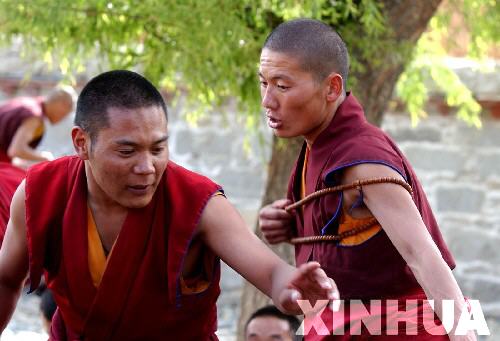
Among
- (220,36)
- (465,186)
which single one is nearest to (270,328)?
(220,36)

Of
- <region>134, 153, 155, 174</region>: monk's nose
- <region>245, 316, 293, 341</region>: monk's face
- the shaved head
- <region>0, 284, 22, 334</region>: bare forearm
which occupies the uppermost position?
the shaved head

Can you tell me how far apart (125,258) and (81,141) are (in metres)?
0.41

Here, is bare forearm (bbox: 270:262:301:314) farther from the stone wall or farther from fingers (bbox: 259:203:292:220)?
the stone wall

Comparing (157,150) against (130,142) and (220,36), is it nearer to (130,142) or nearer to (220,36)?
(130,142)

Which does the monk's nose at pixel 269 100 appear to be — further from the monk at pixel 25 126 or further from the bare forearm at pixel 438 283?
the monk at pixel 25 126

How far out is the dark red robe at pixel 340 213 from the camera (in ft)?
11.5

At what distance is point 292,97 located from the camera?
363 centimetres

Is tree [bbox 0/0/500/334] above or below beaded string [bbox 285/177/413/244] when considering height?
above

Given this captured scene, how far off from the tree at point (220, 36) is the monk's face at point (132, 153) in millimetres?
1312

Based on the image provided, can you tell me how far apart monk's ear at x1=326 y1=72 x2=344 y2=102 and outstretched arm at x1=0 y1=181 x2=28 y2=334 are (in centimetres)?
108

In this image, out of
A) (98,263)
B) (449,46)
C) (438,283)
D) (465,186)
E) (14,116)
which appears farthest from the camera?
(465,186)

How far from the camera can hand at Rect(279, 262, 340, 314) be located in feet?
9.82

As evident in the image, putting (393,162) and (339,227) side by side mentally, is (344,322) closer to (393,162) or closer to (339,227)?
(339,227)

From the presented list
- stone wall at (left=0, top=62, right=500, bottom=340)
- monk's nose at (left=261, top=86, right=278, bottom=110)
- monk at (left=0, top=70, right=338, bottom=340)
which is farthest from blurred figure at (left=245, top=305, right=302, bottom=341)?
stone wall at (left=0, top=62, right=500, bottom=340)
